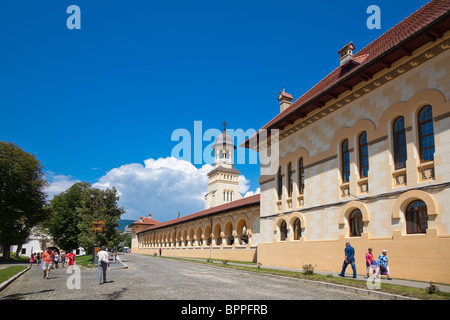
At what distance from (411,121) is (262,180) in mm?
12673

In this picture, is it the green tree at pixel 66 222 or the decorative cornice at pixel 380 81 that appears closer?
the decorative cornice at pixel 380 81

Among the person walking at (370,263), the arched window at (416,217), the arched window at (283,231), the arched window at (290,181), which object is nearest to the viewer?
the arched window at (416,217)

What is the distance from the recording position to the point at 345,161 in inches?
685

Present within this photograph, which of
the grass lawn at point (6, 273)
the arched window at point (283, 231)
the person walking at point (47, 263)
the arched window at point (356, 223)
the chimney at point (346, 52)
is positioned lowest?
the grass lawn at point (6, 273)

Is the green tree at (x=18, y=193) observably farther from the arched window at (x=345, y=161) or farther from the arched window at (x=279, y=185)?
the arched window at (x=345, y=161)

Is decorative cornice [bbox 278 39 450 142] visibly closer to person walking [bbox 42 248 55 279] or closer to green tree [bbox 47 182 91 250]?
person walking [bbox 42 248 55 279]

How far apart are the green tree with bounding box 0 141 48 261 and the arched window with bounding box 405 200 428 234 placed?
117 ft

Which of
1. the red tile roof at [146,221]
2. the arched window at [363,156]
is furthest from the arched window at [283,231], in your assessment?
the red tile roof at [146,221]

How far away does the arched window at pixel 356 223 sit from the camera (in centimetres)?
1593

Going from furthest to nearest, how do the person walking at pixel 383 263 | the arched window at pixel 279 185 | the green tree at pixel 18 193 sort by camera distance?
the green tree at pixel 18 193, the arched window at pixel 279 185, the person walking at pixel 383 263

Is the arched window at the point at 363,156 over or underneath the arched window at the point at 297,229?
over

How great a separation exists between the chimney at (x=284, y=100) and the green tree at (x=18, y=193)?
27.6 metres
